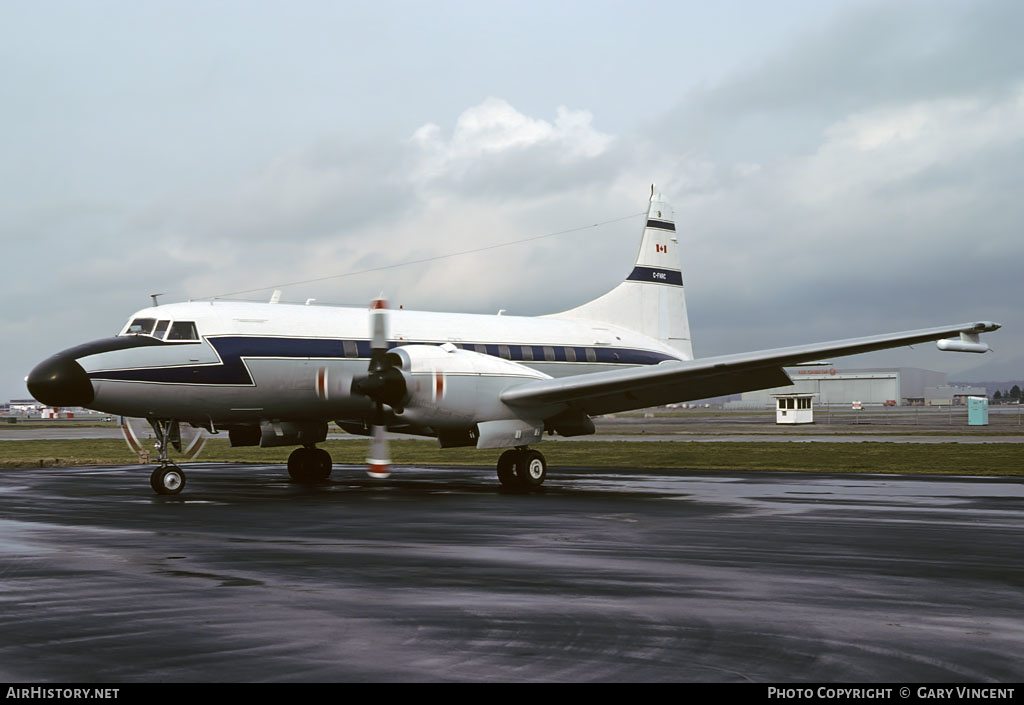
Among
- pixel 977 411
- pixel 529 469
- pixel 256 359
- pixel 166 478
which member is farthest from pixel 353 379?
pixel 977 411

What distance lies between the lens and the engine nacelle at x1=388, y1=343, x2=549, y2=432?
1909 cm

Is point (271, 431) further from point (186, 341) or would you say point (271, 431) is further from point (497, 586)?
point (497, 586)

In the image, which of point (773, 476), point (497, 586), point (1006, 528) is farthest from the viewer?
point (773, 476)

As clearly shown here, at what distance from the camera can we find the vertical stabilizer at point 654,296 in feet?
91.1

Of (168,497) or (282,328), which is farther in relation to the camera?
(282,328)

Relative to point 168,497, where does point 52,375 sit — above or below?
above

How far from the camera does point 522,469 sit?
2095cm

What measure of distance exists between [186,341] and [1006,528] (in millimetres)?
15752

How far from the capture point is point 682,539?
483 inches

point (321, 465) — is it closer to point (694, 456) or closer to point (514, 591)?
point (694, 456)

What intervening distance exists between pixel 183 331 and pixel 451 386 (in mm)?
5945

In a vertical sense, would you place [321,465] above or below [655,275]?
below

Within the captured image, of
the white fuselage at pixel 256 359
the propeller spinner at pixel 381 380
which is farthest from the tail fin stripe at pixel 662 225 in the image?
the propeller spinner at pixel 381 380
